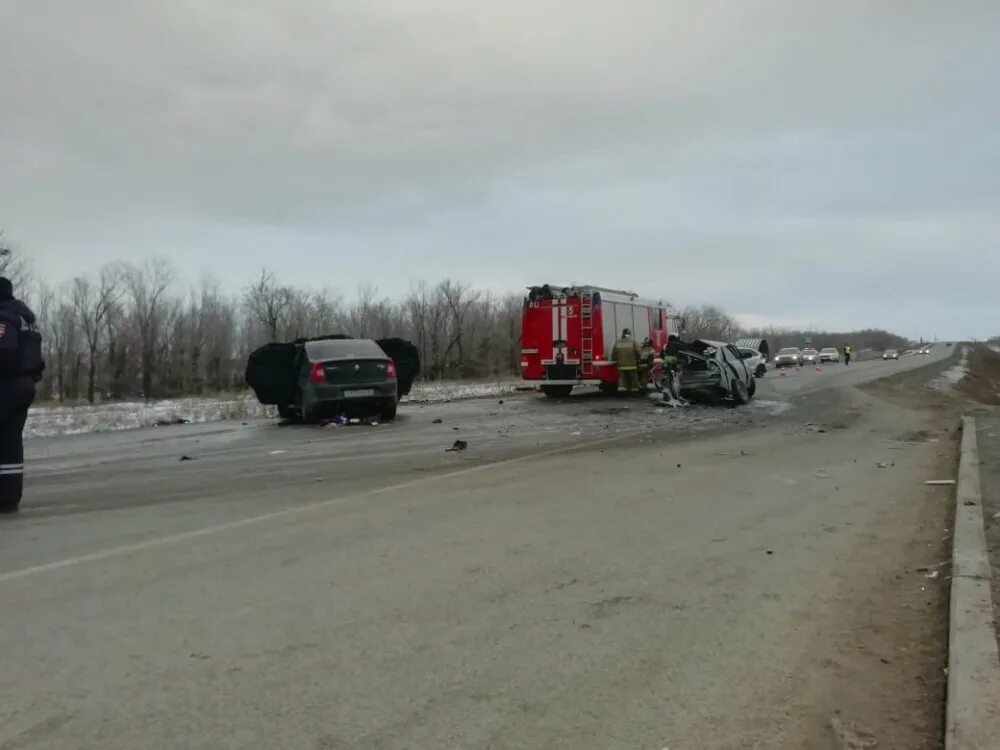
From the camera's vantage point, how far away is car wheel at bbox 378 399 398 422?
652 inches

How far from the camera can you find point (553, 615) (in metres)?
4.56

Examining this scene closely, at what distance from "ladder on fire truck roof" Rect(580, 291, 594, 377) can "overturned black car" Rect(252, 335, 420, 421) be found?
7.10 meters

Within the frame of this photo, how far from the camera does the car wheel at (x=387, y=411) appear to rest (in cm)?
1657

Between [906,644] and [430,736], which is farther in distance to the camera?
[906,644]

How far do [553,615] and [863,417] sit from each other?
51.6ft

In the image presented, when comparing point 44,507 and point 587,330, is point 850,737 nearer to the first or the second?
point 44,507

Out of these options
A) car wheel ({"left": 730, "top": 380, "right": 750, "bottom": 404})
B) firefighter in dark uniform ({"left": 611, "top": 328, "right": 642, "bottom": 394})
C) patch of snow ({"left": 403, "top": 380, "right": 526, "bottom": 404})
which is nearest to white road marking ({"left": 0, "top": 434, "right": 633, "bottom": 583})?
car wheel ({"left": 730, "top": 380, "right": 750, "bottom": 404})

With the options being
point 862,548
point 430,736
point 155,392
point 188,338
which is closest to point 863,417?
point 862,548

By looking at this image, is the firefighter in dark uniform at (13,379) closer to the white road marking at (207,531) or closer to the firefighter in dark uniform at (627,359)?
the white road marking at (207,531)

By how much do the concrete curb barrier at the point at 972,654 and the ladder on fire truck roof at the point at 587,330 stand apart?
16.0m

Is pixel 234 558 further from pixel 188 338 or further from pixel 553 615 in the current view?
pixel 188 338

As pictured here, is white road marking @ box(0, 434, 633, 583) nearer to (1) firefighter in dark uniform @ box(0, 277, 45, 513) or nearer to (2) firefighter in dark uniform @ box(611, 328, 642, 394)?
(1) firefighter in dark uniform @ box(0, 277, 45, 513)

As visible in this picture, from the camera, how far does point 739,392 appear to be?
20812 millimetres

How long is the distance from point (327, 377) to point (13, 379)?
27.0 feet
